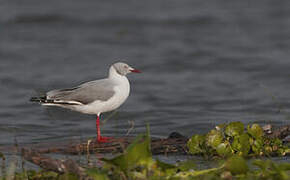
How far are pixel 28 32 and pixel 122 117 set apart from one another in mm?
6885

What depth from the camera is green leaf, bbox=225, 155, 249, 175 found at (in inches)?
160

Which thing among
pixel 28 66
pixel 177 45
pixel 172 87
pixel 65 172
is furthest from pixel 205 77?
pixel 65 172

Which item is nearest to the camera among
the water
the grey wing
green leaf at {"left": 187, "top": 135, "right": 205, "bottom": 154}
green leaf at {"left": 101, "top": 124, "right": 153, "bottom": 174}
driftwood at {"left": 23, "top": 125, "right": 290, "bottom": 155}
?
green leaf at {"left": 101, "top": 124, "right": 153, "bottom": 174}

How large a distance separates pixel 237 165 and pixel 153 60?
9.19m

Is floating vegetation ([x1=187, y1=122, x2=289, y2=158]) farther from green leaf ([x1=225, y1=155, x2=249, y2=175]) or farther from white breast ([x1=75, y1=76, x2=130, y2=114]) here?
white breast ([x1=75, y1=76, x2=130, y2=114])

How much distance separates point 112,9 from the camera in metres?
16.9

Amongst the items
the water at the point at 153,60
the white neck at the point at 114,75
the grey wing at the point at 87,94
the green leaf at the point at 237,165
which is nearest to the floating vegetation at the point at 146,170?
the green leaf at the point at 237,165

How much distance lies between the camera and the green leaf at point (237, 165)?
407cm

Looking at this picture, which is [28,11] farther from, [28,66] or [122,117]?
[122,117]

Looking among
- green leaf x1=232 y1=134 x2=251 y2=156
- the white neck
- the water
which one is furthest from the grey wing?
green leaf x1=232 y1=134 x2=251 y2=156

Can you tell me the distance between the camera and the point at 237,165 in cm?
408

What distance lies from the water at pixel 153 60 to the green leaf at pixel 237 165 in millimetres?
3857

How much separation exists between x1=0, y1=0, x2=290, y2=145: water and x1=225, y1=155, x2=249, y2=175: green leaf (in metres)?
3.86

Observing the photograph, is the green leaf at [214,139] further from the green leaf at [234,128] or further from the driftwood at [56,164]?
the driftwood at [56,164]
